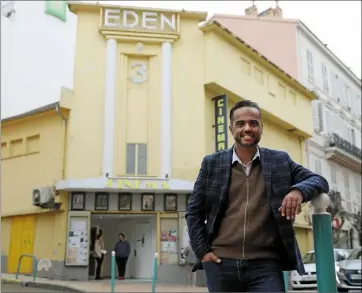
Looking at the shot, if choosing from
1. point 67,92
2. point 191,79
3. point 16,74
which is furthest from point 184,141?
point 16,74

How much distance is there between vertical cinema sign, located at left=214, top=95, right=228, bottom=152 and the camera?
1769 cm

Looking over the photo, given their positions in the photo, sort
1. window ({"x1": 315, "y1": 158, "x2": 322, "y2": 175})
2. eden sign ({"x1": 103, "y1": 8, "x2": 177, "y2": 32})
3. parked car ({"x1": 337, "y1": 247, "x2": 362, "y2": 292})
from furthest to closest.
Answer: window ({"x1": 315, "y1": 158, "x2": 322, "y2": 175}), eden sign ({"x1": 103, "y1": 8, "x2": 177, "y2": 32}), parked car ({"x1": 337, "y1": 247, "x2": 362, "y2": 292})

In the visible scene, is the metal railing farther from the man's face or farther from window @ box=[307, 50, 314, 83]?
window @ box=[307, 50, 314, 83]

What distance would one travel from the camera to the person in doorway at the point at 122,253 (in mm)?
16531

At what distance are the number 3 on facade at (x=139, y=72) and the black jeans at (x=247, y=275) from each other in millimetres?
15804

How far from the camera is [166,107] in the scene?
17.5 m

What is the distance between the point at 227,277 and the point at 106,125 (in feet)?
48.7

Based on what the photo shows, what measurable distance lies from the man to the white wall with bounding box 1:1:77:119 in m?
18.7

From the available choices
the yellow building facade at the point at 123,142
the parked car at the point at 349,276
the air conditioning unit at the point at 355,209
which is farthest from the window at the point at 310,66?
the parked car at the point at 349,276

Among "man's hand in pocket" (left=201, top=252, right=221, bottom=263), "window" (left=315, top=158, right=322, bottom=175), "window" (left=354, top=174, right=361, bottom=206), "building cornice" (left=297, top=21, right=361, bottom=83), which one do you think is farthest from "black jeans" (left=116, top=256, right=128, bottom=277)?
"window" (left=354, top=174, right=361, bottom=206)

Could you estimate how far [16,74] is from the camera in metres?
23.3

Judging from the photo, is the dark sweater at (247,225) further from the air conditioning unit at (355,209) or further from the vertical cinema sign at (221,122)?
the air conditioning unit at (355,209)

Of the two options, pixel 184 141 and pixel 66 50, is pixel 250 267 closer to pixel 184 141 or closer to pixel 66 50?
pixel 184 141

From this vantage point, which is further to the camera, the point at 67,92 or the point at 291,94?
the point at 291,94
